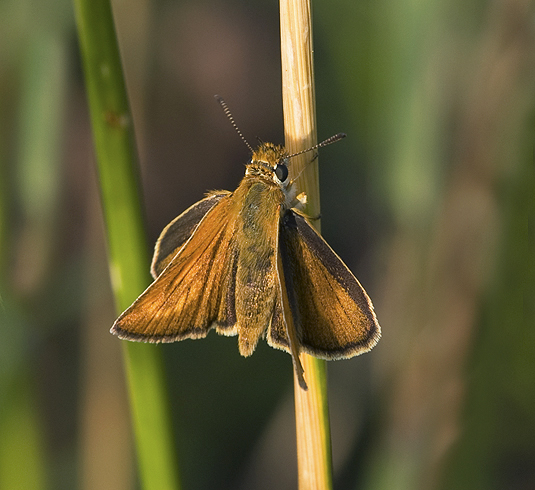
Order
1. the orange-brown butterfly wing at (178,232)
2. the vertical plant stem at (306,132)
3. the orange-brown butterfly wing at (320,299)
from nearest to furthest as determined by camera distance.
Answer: the vertical plant stem at (306,132) < the orange-brown butterfly wing at (320,299) < the orange-brown butterfly wing at (178,232)

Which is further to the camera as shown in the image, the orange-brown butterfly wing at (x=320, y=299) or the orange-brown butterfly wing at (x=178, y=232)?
the orange-brown butterfly wing at (x=178, y=232)

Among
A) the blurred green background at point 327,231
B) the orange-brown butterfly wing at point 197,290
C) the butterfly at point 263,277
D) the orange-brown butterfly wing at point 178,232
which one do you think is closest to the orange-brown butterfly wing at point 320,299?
the butterfly at point 263,277

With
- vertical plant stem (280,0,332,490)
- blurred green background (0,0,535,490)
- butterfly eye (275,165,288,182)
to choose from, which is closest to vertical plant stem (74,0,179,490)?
vertical plant stem (280,0,332,490)

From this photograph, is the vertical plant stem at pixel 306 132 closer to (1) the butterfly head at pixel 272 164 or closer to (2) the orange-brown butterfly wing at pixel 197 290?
(1) the butterfly head at pixel 272 164

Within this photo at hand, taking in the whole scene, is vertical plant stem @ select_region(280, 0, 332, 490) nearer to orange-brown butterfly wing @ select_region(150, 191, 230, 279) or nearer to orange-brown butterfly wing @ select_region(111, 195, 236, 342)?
orange-brown butterfly wing @ select_region(111, 195, 236, 342)

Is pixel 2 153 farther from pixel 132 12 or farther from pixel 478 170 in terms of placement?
pixel 478 170

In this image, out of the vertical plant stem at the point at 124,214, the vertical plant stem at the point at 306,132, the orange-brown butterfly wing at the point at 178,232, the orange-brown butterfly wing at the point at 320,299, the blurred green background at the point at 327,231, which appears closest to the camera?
the vertical plant stem at the point at 124,214

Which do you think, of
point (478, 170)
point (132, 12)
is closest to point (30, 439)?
point (132, 12)
